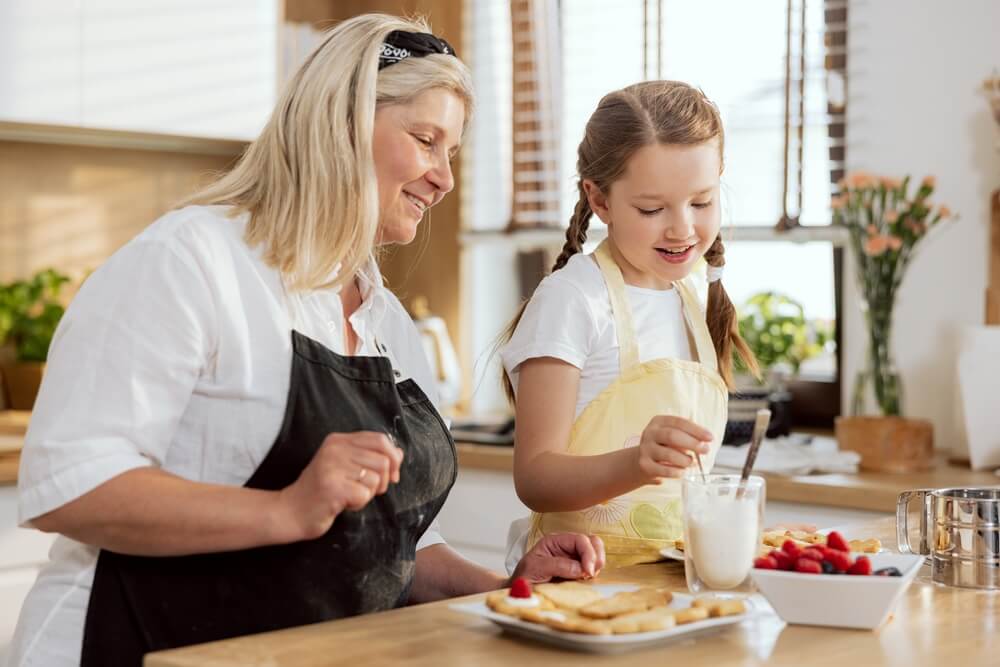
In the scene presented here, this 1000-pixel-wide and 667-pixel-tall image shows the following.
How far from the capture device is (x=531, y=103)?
3.54 m

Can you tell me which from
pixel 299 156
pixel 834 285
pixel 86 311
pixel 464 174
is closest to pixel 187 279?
pixel 86 311

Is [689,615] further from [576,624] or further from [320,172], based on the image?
[320,172]

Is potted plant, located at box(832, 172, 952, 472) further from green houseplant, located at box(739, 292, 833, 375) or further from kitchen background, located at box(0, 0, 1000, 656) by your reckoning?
green houseplant, located at box(739, 292, 833, 375)

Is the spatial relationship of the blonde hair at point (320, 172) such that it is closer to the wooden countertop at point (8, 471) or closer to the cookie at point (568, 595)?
the cookie at point (568, 595)

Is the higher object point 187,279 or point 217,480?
point 187,279

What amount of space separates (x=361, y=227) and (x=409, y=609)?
41 cm

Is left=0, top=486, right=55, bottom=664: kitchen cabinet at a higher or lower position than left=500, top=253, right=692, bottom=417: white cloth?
lower

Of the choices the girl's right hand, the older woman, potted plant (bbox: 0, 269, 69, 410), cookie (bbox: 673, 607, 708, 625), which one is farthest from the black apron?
potted plant (bbox: 0, 269, 69, 410)

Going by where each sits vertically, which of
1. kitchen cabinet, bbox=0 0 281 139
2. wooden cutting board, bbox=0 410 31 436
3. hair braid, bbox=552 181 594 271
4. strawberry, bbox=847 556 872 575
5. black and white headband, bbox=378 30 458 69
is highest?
kitchen cabinet, bbox=0 0 281 139

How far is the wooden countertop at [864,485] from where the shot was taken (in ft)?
7.74

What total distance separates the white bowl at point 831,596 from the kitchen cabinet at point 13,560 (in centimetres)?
180

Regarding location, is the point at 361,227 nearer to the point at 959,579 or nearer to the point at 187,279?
the point at 187,279

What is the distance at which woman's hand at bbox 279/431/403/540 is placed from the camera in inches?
45.4

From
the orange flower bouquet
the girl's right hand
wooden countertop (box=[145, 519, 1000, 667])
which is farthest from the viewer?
the orange flower bouquet
